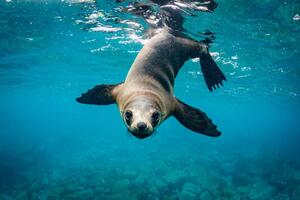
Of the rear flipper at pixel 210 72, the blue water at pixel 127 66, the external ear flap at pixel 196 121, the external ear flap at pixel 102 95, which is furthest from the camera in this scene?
the blue water at pixel 127 66

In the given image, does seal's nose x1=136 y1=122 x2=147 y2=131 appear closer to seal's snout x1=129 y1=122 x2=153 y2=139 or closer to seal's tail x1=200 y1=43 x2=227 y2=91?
seal's snout x1=129 y1=122 x2=153 y2=139

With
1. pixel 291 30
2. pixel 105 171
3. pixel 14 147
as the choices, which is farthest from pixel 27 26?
pixel 14 147

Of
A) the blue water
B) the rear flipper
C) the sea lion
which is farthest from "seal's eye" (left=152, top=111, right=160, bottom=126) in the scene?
the blue water

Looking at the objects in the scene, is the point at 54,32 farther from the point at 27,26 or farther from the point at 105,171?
the point at 105,171

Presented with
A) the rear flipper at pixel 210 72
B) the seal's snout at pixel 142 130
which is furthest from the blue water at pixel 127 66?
the seal's snout at pixel 142 130

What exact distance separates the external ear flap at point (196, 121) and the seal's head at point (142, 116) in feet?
2.47

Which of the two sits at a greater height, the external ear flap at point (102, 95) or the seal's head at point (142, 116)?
the seal's head at point (142, 116)

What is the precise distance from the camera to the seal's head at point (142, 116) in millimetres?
3125

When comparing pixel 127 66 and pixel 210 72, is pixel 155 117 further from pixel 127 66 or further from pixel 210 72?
pixel 127 66

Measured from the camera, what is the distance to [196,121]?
14.0ft

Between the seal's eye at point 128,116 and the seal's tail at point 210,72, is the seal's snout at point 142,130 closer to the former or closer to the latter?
the seal's eye at point 128,116

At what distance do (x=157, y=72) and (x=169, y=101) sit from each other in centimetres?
59

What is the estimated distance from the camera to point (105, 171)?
19906 mm

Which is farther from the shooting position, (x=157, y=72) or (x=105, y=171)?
(x=105, y=171)
